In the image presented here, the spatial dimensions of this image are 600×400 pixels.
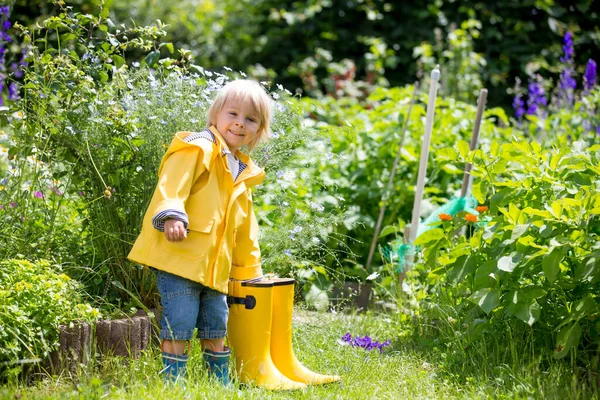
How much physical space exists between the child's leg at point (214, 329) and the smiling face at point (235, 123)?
54cm

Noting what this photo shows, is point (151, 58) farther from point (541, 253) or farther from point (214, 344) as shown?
point (541, 253)

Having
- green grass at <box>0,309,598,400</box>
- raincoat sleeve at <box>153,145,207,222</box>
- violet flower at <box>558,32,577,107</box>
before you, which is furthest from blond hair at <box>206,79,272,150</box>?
violet flower at <box>558,32,577,107</box>

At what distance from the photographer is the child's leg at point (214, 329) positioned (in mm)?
2812

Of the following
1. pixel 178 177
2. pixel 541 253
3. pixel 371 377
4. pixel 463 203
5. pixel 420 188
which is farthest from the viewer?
pixel 463 203

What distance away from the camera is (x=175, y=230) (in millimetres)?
2553

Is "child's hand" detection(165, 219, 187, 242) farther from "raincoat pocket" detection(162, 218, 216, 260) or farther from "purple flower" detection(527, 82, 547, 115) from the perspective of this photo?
"purple flower" detection(527, 82, 547, 115)

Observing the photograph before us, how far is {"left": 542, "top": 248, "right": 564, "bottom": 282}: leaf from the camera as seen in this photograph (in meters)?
2.73

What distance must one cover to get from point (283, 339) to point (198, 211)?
0.61 meters

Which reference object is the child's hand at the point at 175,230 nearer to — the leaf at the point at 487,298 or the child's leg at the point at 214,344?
the child's leg at the point at 214,344

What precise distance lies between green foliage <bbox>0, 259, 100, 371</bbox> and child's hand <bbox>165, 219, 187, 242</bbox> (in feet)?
1.74

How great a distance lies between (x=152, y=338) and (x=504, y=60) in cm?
650

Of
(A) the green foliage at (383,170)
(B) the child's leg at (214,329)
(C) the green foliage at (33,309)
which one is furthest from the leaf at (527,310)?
(A) the green foliage at (383,170)

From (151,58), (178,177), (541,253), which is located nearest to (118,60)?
(151,58)

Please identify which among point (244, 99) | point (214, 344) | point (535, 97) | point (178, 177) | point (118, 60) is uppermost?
point (535, 97)
